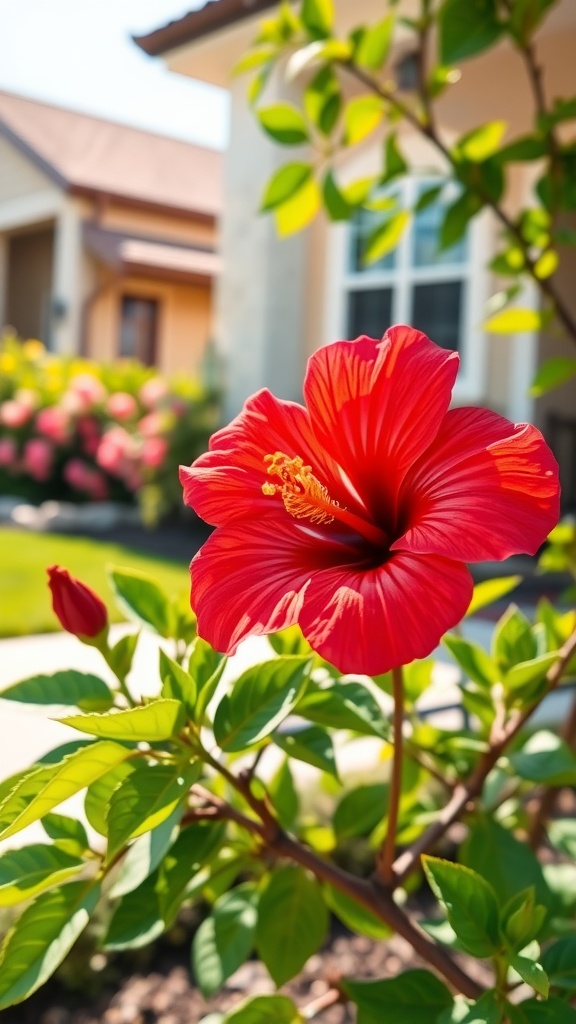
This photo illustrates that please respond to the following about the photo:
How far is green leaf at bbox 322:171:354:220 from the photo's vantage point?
1556 mm

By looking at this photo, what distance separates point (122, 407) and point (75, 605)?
810 cm

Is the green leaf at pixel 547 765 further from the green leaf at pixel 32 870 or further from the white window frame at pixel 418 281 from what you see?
the white window frame at pixel 418 281

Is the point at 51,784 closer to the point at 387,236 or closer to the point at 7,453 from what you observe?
the point at 387,236

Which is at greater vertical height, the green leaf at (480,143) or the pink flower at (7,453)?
the green leaf at (480,143)

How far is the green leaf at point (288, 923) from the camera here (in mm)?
974

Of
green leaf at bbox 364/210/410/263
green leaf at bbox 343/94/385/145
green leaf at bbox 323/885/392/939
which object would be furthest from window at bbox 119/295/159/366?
green leaf at bbox 323/885/392/939

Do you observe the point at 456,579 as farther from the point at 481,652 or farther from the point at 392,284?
the point at 392,284

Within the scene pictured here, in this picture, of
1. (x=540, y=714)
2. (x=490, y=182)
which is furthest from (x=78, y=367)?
(x=490, y=182)

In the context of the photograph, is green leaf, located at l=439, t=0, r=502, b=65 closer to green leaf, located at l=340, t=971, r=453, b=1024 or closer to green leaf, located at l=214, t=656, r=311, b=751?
green leaf, located at l=214, t=656, r=311, b=751

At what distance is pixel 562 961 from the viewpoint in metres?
0.79

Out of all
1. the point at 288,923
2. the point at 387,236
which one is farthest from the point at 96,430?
the point at 288,923

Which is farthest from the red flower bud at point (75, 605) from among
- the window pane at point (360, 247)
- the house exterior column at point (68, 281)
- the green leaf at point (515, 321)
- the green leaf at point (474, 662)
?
the house exterior column at point (68, 281)

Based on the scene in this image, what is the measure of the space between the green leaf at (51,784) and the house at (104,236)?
14472mm

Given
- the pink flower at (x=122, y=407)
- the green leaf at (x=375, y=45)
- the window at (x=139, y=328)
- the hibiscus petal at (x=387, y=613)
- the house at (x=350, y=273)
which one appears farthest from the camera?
the window at (x=139, y=328)
